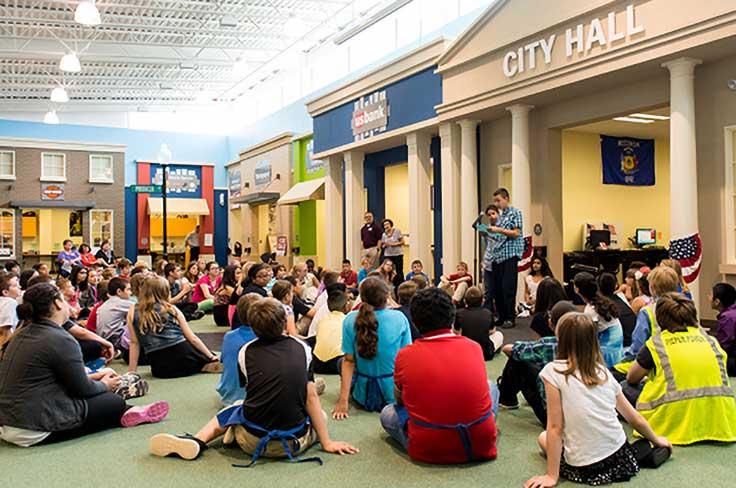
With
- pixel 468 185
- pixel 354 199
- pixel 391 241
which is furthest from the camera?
pixel 354 199

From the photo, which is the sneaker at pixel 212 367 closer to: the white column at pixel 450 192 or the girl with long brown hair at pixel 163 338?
the girl with long brown hair at pixel 163 338

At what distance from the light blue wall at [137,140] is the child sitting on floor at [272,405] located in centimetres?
2673

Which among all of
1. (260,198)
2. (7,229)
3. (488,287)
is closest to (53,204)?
(7,229)

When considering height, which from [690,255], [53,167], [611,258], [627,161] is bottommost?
[611,258]

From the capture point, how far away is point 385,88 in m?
13.2

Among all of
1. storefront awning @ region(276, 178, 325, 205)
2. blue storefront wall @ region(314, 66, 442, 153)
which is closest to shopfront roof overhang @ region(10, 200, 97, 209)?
storefront awning @ region(276, 178, 325, 205)

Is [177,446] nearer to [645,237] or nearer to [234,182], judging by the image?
[645,237]

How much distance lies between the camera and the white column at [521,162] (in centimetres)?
995

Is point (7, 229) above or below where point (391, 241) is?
above

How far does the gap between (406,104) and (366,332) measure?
887 cm

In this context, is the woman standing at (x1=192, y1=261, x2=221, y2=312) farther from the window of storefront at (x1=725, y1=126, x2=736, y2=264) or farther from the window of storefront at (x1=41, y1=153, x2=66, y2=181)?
the window of storefront at (x1=41, y1=153, x2=66, y2=181)

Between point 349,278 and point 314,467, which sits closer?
point 314,467

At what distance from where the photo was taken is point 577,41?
8.41m

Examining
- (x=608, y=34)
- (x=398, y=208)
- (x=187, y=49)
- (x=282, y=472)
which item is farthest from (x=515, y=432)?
(x=187, y=49)
